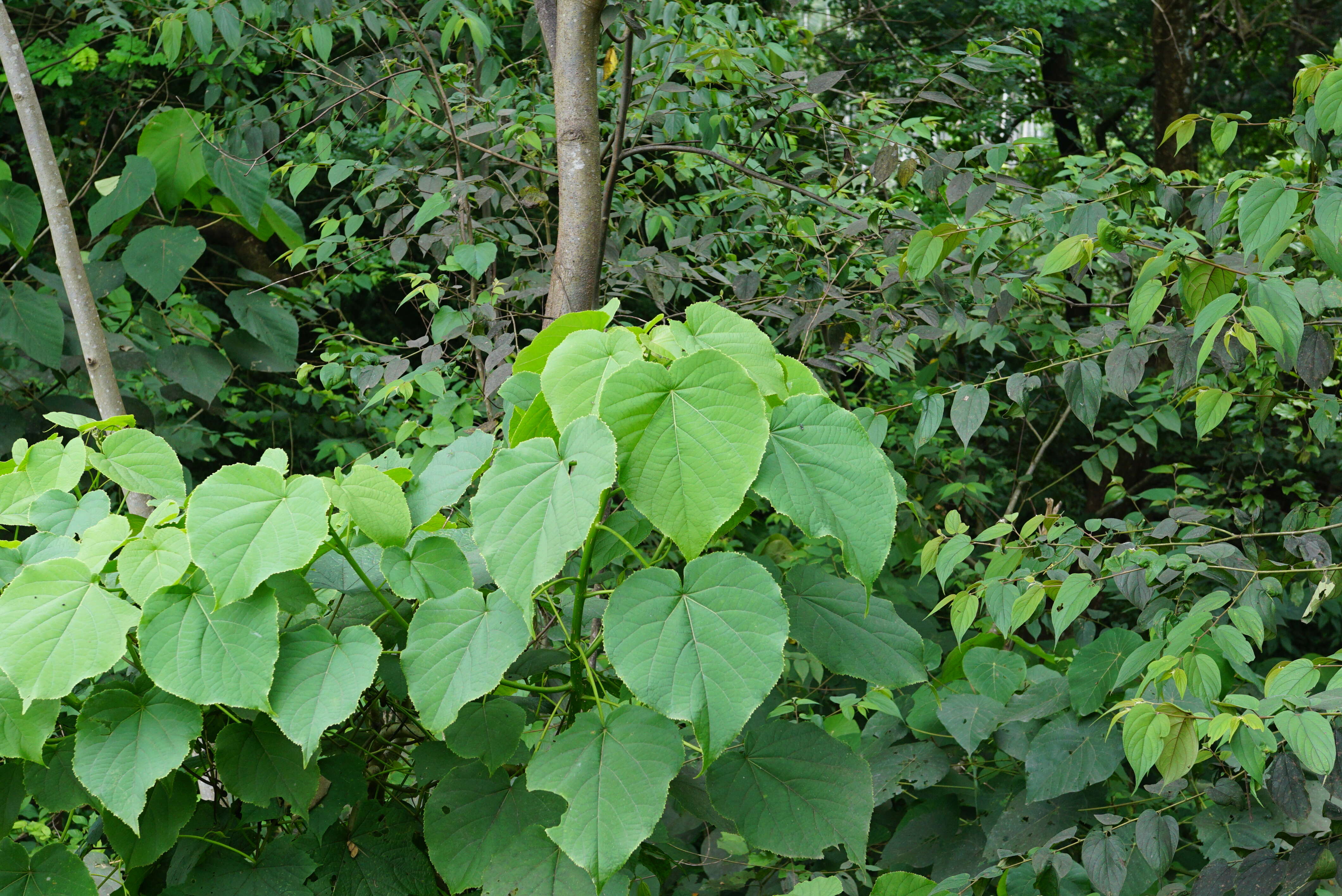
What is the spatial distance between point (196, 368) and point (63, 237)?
0.28 metres

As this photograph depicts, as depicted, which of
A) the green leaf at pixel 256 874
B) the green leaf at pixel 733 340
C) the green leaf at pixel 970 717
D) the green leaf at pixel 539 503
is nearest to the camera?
the green leaf at pixel 539 503

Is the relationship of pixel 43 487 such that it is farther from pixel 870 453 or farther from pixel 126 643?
pixel 870 453

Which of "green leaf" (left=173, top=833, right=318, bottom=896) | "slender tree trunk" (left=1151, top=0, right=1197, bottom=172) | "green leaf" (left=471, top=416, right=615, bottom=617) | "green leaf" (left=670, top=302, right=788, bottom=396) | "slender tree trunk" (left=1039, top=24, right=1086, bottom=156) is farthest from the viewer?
"slender tree trunk" (left=1039, top=24, right=1086, bottom=156)

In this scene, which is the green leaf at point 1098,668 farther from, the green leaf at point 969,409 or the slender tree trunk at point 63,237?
the slender tree trunk at point 63,237

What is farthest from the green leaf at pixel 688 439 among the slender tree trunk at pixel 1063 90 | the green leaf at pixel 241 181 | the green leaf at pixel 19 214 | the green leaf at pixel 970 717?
the slender tree trunk at pixel 1063 90

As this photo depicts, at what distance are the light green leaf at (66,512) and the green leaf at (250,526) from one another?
24 cm

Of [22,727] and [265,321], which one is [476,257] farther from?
[22,727]

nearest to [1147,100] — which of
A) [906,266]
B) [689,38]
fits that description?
[689,38]

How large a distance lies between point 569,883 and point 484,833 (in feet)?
0.34

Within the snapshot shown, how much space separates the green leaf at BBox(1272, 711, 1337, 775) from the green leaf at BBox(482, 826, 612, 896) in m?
0.69

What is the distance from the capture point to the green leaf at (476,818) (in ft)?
2.90

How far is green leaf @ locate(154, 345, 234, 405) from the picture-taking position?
5.23 ft

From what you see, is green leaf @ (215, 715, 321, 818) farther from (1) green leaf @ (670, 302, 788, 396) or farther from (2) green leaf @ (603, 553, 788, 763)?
(1) green leaf @ (670, 302, 788, 396)

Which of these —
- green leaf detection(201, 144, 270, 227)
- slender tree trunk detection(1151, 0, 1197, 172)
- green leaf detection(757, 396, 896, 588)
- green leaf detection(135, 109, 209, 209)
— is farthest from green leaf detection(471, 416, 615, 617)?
slender tree trunk detection(1151, 0, 1197, 172)
